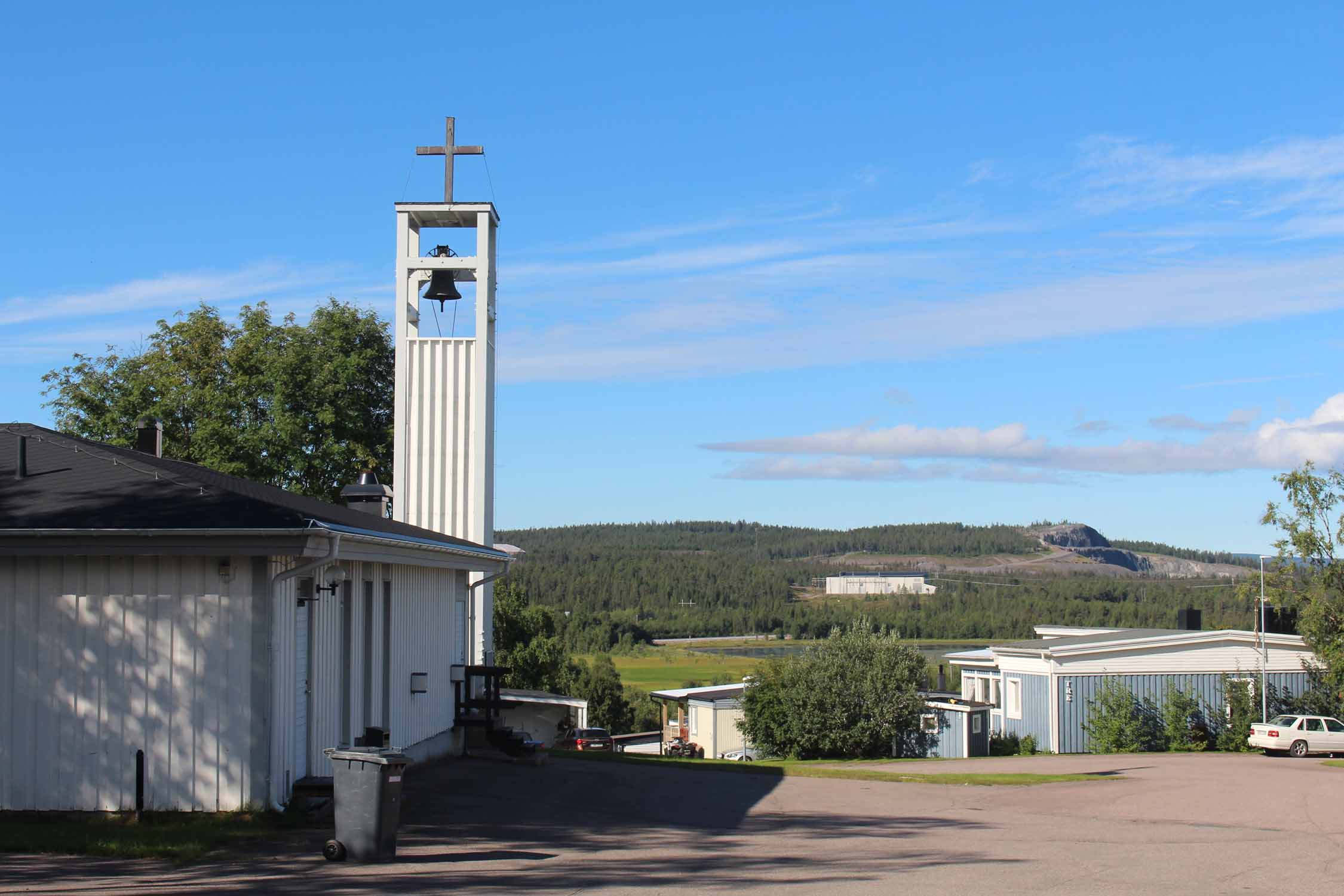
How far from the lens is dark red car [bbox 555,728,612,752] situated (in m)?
41.2

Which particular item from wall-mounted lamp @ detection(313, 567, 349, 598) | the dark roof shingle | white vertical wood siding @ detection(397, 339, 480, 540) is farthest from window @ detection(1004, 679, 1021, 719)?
wall-mounted lamp @ detection(313, 567, 349, 598)

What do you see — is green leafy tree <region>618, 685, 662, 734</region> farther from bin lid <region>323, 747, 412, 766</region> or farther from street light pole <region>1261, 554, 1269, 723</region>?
bin lid <region>323, 747, 412, 766</region>

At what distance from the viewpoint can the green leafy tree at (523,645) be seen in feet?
193

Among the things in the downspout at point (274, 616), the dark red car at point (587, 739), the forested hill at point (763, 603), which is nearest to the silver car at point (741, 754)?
the dark red car at point (587, 739)

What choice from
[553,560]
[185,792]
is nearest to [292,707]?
[185,792]

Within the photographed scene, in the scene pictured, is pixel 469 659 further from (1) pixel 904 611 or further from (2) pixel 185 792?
(1) pixel 904 611

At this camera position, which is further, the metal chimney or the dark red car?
the dark red car

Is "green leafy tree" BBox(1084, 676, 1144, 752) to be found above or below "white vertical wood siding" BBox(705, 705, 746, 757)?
above

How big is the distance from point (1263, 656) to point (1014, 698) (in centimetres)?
645

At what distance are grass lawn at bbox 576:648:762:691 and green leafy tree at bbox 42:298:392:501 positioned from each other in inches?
2428

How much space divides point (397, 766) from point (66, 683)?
3697mm

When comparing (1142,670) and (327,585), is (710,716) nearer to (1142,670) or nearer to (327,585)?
(1142,670)

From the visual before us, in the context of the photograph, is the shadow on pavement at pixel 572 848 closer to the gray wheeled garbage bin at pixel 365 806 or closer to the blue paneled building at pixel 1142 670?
the gray wheeled garbage bin at pixel 365 806

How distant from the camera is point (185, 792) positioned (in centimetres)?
1212
